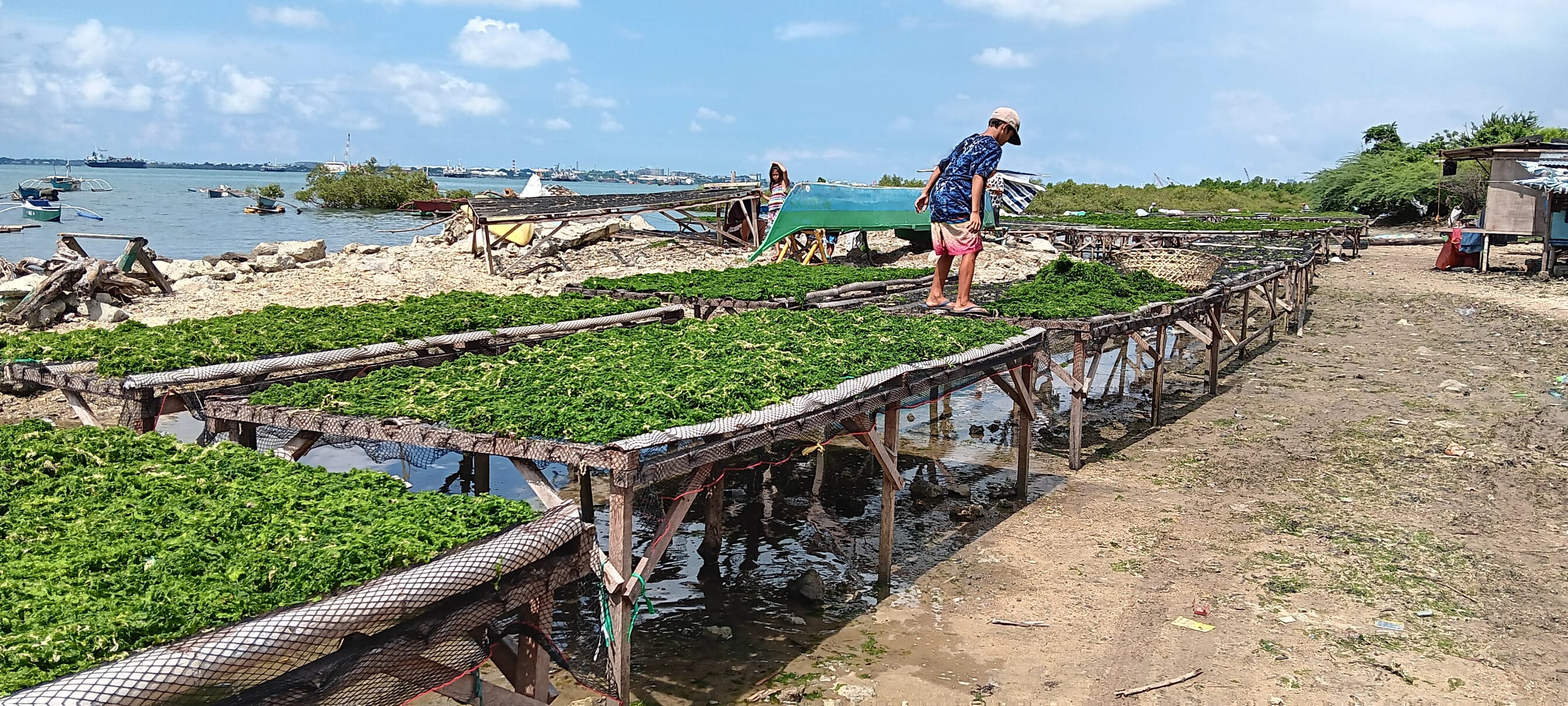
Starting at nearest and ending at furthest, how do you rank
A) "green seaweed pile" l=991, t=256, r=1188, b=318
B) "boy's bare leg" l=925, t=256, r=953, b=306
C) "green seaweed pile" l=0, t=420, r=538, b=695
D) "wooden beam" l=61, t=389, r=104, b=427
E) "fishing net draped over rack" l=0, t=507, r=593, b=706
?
"fishing net draped over rack" l=0, t=507, r=593, b=706 < "green seaweed pile" l=0, t=420, r=538, b=695 < "wooden beam" l=61, t=389, r=104, b=427 < "green seaweed pile" l=991, t=256, r=1188, b=318 < "boy's bare leg" l=925, t=256, r=953, b=306

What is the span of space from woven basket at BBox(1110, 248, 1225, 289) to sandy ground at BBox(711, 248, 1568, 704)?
1856mm

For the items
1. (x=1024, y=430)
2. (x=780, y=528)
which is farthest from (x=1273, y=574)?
(x=780, y=528)

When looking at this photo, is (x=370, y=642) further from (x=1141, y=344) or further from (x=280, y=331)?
(x=1141, y=344)

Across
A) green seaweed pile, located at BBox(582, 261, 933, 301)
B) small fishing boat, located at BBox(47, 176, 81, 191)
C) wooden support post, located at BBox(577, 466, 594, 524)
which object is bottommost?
wooden support post, located at BBox(577, 466, 594, 524)

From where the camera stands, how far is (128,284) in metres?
17.4

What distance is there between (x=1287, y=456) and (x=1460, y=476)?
1550 millimetres

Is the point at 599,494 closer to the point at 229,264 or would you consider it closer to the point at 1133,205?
the point at 229,264

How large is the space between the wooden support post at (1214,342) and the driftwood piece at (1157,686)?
330 inches

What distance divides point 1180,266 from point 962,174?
5.85 meters

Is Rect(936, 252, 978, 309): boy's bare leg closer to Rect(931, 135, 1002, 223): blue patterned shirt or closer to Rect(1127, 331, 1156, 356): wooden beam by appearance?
Rect(931, 135, 1002, 223): blue patterned shirt

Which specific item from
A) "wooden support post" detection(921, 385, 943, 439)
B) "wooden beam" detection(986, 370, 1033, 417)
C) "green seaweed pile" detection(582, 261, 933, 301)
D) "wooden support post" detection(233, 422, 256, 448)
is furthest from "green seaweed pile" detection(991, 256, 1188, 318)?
"wooden support post" detection(233, 422, 256, 448)

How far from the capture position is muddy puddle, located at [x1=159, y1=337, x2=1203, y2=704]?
6.91m

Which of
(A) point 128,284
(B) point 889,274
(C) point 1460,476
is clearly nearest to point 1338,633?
(C) point 1460,476

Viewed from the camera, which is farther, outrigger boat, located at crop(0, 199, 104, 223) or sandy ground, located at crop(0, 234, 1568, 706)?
outrigger boat, located at crop(0, 199, 104, 223)
